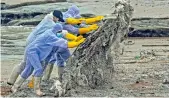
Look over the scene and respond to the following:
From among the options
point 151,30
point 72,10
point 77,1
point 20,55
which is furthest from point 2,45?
point 77,1

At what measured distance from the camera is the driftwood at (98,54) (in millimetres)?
12398

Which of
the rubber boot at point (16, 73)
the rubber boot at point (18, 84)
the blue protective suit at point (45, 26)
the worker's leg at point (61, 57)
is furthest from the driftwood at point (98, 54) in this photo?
the rubber boot at point (16, 73)

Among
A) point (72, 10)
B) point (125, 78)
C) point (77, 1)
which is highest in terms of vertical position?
point (72, 10)

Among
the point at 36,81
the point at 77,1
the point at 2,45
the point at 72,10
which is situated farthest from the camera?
the point at 77,1

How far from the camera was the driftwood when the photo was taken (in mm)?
12398

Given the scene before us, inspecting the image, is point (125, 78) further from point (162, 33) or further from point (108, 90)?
point (162, 33)

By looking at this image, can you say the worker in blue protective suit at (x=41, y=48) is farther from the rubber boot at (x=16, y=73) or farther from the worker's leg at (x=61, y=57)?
the worker's leg at (x=61, y=57)

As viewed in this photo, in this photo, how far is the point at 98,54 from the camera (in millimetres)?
13062

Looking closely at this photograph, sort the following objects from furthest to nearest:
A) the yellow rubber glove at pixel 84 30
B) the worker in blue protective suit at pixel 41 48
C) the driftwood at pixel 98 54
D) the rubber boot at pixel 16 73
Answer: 1. the yellow rubber glove at pixel 84 30
2. the rubber boot at pixel 16 73
3. the driftwood at pixel 98 54
4. the worker in blue protective suit at pixel 41 48

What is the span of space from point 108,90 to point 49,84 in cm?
154

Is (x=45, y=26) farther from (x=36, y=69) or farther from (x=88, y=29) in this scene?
(x=88, y=29)

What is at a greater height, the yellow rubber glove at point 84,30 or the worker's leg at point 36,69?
the yellow rubber glove at point 84,30

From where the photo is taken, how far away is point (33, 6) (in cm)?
3572

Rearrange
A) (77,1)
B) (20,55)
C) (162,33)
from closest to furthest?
(20,55) < (162,33) < (77,1)
